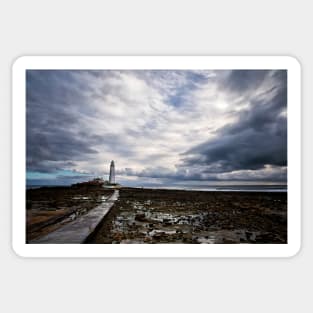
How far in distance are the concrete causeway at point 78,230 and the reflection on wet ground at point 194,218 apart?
0.07 metres

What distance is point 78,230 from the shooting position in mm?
1633

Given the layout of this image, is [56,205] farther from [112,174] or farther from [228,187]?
[228,187]

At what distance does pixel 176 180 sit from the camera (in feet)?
5.84

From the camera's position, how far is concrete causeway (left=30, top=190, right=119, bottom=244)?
5.25 feet

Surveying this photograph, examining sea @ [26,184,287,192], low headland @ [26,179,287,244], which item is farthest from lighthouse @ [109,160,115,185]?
sea @ [26,184,287,192]

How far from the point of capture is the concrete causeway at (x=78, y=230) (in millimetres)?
1601

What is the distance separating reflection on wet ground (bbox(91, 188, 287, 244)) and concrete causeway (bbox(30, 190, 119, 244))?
0.07 m

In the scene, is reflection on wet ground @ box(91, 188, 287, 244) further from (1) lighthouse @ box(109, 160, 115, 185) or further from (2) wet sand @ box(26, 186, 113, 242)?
(2) wet sand @ box(26, 186, 113, 242)

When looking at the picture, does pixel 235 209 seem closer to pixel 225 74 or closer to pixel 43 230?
pixel 225 74

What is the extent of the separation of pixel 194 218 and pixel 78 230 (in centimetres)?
107

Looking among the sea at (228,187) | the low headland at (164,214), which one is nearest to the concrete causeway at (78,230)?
the low headland at (164,214)

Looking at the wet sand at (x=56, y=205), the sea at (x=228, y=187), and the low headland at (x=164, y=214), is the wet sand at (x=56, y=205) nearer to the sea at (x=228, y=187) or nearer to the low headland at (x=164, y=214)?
the low headland at (x=164, y=214)
